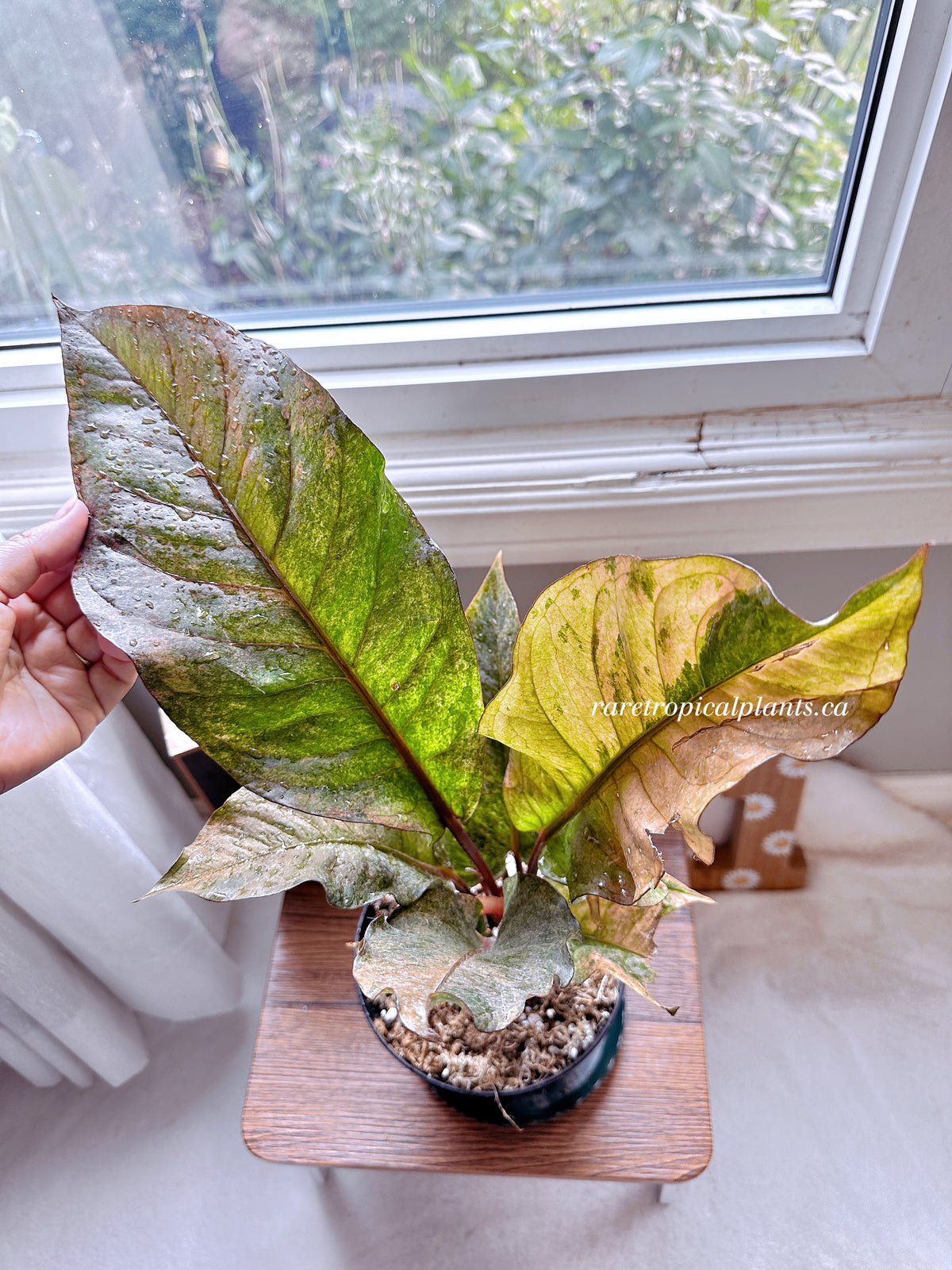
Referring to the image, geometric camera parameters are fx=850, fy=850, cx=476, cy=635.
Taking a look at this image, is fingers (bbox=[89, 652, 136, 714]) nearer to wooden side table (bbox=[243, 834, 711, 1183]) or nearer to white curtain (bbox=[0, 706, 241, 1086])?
white curtain (bbox=[0, 706, 241, 1086])

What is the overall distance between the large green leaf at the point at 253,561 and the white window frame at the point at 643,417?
35cm

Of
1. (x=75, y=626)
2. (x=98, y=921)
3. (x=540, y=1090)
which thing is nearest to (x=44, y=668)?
(x=75, y=626)

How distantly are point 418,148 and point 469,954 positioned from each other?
64 cm

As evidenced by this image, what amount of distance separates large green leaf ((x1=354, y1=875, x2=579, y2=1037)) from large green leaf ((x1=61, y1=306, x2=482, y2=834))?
Result: 82mm

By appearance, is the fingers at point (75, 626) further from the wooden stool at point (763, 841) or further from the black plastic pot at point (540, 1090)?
the wooden stool at point (763, 841)

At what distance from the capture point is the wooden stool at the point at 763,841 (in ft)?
3.18

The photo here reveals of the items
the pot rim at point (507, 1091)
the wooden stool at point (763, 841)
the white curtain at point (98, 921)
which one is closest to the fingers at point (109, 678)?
the white curtain at point (98, 921)

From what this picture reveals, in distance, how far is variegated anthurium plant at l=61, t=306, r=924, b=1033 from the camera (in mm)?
387

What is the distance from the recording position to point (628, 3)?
64 cm

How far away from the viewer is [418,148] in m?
0.72

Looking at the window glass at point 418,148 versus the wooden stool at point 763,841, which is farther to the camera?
the wooden stool at point 763,841

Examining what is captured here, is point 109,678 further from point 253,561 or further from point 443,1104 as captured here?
point 443,1104

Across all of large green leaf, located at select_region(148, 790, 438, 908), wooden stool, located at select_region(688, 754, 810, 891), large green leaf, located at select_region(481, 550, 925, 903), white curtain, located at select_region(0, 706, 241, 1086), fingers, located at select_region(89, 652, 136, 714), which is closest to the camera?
large green leaf, located at select_region(481, 550, 925, 903)

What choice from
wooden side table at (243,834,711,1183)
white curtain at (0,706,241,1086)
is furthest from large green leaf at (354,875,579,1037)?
white curtain at (0,706,241,1086)
